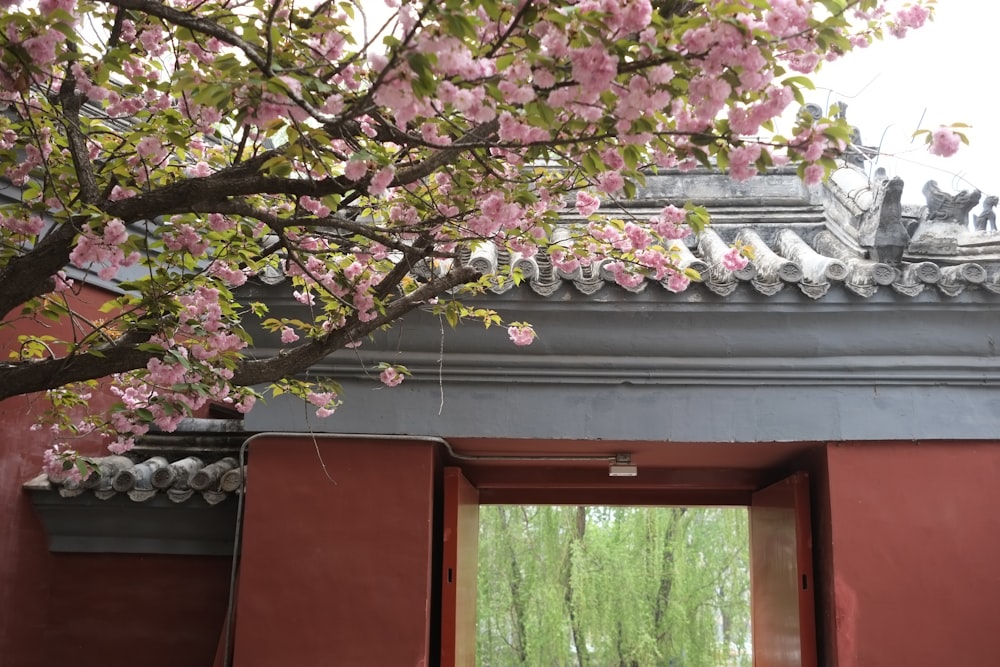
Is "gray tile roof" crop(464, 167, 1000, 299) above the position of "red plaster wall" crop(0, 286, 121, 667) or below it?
above

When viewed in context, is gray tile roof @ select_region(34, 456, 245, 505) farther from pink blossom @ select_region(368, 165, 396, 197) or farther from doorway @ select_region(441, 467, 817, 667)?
pink blossom @ select_region(368, 165, 396, 197)

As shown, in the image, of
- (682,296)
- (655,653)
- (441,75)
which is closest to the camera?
(441,75)

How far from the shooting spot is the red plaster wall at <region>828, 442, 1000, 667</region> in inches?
181

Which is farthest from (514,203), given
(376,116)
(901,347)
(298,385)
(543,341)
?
(901,347)

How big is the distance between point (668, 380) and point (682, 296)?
1.60 feet

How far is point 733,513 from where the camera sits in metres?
13.3

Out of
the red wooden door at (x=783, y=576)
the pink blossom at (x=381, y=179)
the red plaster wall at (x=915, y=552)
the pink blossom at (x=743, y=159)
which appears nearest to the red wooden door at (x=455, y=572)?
the red wooden door at (x=783, y=576)

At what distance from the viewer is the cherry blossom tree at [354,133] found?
7.80 feet

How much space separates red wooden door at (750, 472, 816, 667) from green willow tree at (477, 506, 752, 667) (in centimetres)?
638

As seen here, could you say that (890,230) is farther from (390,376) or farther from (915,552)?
(390,376)

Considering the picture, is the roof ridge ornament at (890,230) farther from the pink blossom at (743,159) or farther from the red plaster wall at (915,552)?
the pink blossom at (743,159)

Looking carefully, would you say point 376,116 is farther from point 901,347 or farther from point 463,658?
point 463,658

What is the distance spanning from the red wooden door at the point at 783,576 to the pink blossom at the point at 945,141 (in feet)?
8.95

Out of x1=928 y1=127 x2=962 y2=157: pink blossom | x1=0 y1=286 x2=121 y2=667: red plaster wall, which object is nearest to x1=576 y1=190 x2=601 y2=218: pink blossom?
x1=928 y1=127 x2=962 y2=157: pink blossom
